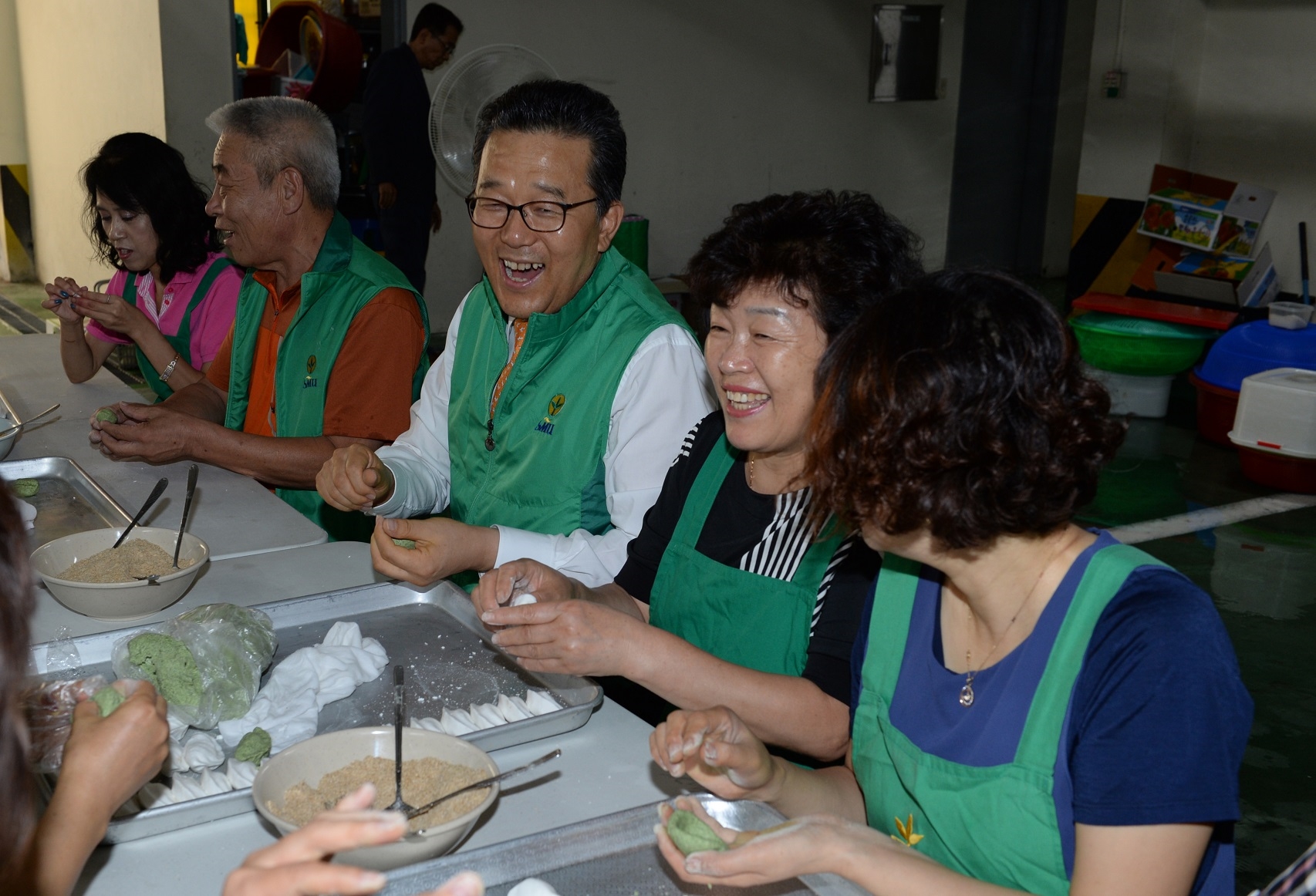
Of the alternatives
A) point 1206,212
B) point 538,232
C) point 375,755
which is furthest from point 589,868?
point 1206,212

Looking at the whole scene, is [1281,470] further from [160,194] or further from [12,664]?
[12,664]

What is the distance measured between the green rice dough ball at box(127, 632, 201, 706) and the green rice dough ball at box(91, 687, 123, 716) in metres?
0.18

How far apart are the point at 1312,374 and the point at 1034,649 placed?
190 inches

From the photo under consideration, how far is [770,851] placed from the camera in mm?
1120

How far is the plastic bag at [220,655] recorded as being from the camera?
1468 mm

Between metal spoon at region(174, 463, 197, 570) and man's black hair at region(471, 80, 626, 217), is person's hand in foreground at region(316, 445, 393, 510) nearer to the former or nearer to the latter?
metal spoon at region(174, 463, 197, 570)

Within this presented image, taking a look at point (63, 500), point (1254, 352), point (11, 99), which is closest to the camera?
point (63, 500)

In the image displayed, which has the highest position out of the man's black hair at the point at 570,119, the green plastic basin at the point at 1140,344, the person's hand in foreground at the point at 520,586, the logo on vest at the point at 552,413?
the man's black hair at the point at 570,119

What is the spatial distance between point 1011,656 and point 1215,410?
551 cm

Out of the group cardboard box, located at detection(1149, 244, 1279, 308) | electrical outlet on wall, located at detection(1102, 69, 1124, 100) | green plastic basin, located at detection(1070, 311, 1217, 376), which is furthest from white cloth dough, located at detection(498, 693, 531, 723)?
electrical outlet on wall, located at detection(1102, 69, 1124, 100)

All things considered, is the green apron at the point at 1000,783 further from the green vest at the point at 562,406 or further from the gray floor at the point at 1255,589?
the gray floor at the point at 1255,589

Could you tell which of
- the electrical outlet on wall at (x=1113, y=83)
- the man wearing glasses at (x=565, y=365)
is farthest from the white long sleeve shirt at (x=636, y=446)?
the electrical outlet on wall at (x=1113, y=83)

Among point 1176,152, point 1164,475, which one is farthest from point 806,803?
point 1176,152

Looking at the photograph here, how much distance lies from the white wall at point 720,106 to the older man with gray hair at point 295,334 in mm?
4614
